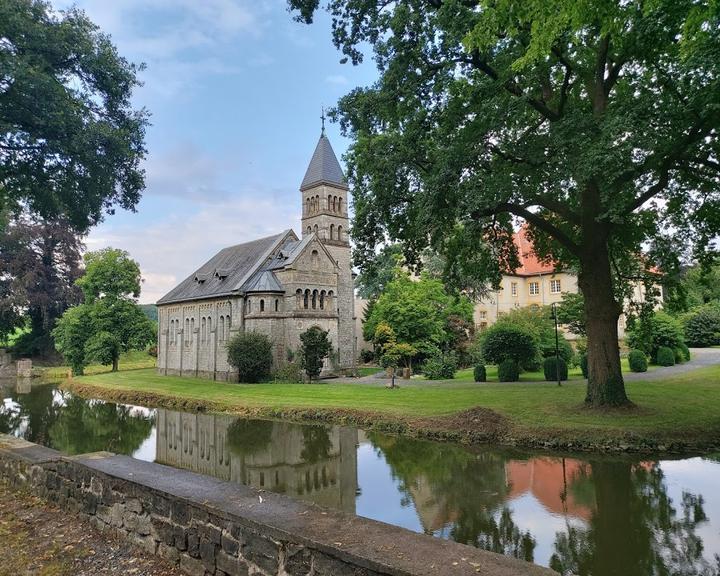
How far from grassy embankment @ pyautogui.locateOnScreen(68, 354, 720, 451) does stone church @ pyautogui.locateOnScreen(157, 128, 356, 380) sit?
6.56 meters

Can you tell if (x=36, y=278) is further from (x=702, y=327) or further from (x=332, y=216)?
(x=702, y=327)

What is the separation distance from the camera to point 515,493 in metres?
10.6

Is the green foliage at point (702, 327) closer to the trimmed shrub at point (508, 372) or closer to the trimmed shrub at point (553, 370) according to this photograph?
the trimmed shrub at point (553, 370)

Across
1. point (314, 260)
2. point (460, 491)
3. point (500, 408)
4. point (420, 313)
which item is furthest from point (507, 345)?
point (460, 491)

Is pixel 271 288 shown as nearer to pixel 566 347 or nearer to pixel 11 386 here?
pixel 566 347

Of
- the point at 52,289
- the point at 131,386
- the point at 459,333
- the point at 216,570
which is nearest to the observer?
the point at 216,570

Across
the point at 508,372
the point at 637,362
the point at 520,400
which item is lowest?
the point at 520,400

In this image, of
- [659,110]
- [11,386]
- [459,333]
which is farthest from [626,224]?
[11,386]

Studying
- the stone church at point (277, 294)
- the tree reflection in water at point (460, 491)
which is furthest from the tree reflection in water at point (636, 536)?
the stone church at point (277, 294)

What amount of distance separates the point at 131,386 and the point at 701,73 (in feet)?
110

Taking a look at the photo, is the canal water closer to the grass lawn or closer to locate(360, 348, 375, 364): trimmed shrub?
the grass lawn

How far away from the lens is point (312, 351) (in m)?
33.8

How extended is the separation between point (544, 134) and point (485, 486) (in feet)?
33.0

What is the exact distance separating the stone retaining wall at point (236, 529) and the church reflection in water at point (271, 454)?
527 cm
